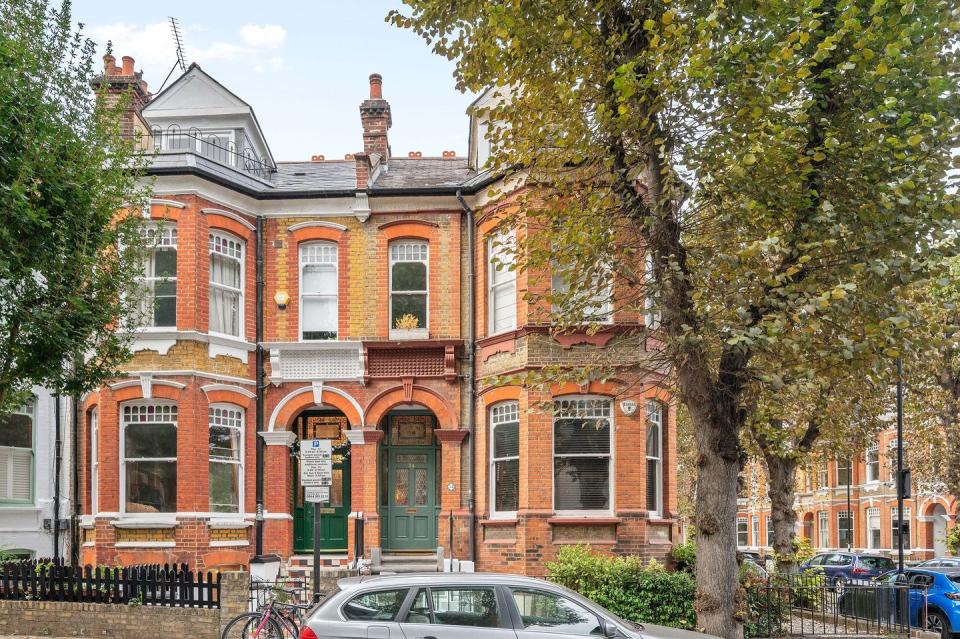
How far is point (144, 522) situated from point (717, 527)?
11899mm

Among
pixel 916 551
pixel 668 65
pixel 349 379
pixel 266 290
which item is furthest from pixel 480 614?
pixel 916 551

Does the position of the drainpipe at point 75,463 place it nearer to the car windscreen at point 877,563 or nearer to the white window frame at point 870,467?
the car windscreen at point 877,563

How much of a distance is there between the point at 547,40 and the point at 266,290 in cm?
1076

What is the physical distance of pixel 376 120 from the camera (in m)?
22.8

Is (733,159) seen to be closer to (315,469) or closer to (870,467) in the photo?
(315,469)

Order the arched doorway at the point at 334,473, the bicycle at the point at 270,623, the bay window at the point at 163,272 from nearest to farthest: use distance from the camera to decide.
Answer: the bicycle at the point at 270,623 < the bay window at the point at 163,272 < the arched doorway at the point at 334,473

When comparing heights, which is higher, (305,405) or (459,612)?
(305,405)

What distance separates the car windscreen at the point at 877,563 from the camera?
101ft

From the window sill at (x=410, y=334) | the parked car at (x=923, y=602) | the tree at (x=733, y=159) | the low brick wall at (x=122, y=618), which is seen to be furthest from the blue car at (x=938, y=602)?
the low brick wall at (x=122, y=618)

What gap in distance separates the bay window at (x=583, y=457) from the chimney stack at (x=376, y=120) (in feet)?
27.3

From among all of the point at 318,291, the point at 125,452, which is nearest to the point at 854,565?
the point at 318,291

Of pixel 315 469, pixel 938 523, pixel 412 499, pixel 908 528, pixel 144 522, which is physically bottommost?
pixel 908 528

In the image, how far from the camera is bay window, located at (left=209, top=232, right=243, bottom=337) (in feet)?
64.4

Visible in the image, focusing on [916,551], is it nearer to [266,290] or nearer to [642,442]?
[642,442]
